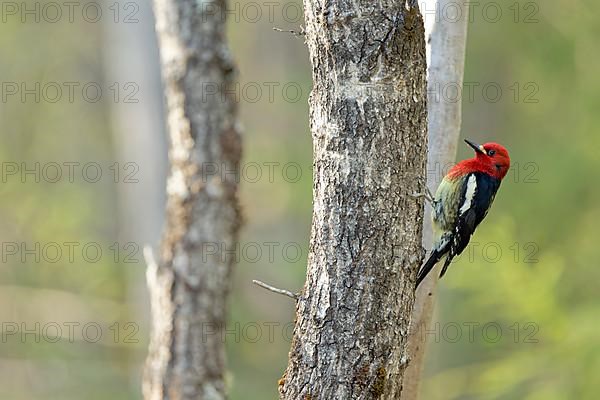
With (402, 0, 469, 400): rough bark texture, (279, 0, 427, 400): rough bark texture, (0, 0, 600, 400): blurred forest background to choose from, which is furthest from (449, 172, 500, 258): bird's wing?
(279, 0, 427, 400): rough bark texture

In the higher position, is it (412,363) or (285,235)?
(412,363)

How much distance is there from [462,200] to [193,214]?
149 cm

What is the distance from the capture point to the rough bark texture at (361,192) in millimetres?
2939

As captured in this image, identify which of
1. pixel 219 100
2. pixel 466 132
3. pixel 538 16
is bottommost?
pixel 466 132

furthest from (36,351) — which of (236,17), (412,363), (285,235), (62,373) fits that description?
(412,363)

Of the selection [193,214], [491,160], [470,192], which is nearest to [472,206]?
A: [470,192]

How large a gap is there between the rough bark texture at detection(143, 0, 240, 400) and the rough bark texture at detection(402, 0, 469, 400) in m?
1.19

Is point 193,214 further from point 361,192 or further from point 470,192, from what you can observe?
point 361,192

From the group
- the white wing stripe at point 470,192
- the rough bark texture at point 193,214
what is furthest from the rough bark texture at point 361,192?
the rough bark texture at point 193,214

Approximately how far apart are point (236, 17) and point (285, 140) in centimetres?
280

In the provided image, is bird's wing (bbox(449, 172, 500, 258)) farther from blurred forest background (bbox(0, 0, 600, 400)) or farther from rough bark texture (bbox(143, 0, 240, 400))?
rough bark texture (bbox(143, 0, 240, 400))

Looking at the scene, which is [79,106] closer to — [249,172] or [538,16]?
[249,172]

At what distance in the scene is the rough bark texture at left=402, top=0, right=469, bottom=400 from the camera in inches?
155

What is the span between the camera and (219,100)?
4.67 meters
